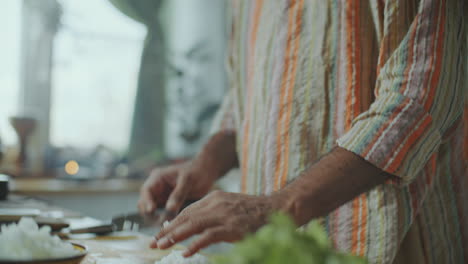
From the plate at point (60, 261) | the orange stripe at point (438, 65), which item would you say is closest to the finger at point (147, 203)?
the plate at point (60, 261)

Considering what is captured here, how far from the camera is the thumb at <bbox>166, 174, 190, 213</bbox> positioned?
101 cm

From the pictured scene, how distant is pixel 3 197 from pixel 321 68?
0.97m

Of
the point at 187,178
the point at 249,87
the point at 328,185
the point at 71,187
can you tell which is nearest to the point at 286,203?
the point at 328,185

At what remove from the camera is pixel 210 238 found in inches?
23.9

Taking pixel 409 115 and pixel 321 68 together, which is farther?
pixel 321 68

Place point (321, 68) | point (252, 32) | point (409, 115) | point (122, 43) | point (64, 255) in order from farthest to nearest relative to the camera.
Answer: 1. point (122, 43)
2. point (252, 32)
3. point (321, 68)
4. point (409, 115)
5. point (64, 255)

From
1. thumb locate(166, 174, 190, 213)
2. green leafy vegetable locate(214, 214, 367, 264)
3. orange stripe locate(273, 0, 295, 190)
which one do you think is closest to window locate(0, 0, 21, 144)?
A: thumb locate(166, 174, 190, 213)

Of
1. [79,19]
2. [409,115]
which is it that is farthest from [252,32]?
[79,19]

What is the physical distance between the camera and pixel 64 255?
0.64 metres

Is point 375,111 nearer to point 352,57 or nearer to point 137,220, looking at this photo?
point 352,57

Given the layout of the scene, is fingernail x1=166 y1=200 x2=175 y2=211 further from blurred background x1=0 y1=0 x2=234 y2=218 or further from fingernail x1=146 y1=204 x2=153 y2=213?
blurred background x1=0 y1=0 x2=234 y2=218

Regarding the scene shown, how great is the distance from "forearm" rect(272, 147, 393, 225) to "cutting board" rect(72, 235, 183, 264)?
25 cm

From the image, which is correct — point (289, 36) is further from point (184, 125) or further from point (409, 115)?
point (184, 125)

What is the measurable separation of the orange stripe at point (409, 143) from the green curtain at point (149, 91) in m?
2.91
